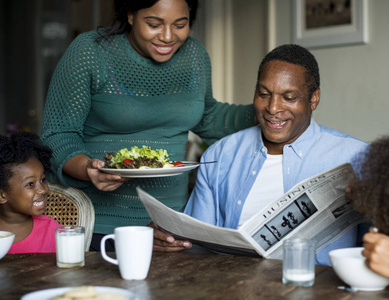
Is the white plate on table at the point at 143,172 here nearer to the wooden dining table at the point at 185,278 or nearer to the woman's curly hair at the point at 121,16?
the wooden dining table at the point at 185,278

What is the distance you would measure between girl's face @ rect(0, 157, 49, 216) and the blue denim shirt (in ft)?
1.70

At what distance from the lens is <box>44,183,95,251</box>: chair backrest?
193 cm

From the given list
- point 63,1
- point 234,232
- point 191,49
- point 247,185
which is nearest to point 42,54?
point 63,1

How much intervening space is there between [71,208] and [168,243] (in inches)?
20.3

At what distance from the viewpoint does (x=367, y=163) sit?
1208mm

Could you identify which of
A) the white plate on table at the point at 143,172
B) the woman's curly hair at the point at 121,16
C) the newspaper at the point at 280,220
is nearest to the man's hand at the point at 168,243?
the newspaper at the point at 280,220

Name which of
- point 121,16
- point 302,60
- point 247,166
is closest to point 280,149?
point 247,166

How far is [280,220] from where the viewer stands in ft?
4.73

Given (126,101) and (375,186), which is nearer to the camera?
(375,186)

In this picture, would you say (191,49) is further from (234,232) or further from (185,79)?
(234,232)

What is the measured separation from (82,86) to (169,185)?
0.49m

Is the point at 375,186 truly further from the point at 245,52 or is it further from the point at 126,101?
the point at 245,52

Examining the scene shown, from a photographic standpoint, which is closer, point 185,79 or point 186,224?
point 186,224

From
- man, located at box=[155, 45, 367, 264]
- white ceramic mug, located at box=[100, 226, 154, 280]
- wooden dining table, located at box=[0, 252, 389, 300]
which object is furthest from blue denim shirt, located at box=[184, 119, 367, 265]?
white ceramic mug, located at box=[100, 226, 154, 280]
